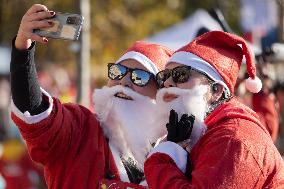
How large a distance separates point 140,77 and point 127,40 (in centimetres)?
1327

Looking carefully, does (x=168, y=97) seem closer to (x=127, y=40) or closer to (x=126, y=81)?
(x=126, y=81)

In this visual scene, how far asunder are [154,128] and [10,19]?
662cm

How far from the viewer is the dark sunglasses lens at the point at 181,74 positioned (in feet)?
11.9

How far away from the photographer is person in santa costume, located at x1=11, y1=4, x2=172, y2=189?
3.82m

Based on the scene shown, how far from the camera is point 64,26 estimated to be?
3.59 meters

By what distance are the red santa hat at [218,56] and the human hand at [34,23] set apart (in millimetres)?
616

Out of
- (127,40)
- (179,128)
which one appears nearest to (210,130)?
(179,128)

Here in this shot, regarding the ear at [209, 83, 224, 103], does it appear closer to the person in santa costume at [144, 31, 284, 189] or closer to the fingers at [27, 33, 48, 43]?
the person in santa costume at [144, 31, 284, 189]

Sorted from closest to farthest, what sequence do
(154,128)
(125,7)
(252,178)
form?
(252,178)
(154,128)
(125,7)

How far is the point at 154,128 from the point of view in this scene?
156 inches

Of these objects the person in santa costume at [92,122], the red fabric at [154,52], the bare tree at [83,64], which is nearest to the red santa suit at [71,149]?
the person in santa costume at [92,122]

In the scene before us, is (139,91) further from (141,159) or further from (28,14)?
(28,14)

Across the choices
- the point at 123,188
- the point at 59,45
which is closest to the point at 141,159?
the point at 123,188

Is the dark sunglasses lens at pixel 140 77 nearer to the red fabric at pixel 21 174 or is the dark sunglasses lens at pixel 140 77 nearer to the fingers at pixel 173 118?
the fingers at pixel 173 118
